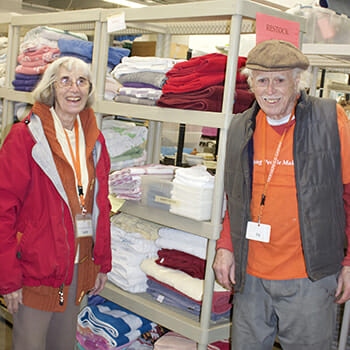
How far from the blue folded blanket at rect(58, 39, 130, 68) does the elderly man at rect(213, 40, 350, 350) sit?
1444mm

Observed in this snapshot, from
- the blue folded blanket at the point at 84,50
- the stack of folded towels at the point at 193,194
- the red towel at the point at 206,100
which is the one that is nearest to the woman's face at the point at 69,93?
the red towel at the point at 206,100

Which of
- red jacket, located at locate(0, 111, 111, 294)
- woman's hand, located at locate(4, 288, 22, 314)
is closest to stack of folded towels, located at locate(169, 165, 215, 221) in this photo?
red jacket, located at locate(0, 111, 111, 294)

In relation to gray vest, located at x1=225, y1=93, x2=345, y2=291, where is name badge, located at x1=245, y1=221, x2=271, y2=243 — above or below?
below

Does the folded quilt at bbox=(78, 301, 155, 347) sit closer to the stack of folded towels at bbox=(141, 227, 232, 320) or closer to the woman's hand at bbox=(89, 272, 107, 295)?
the stack of folded towels at bbox=(141, 227, 232, 320)

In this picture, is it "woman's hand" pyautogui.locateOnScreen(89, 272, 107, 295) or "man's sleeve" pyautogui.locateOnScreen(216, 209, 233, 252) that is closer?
"man's sleeve" pyautogui.locateOnScreen(216, 209, 233, 252)

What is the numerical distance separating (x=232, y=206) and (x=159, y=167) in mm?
781

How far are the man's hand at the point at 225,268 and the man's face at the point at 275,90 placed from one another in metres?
0.69

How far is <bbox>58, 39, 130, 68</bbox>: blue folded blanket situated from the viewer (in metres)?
3.08

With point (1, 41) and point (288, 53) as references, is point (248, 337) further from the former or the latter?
point (1, 41)

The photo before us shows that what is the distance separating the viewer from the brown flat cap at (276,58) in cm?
183

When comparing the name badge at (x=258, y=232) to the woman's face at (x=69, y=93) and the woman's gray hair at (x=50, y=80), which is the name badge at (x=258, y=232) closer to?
the woman's face at (x=69, y=93)

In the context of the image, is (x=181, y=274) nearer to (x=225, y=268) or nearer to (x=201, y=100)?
(x=225, y=268)

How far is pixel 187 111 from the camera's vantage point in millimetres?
2375

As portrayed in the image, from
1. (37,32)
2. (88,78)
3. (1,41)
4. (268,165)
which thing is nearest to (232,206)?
(268,165)
